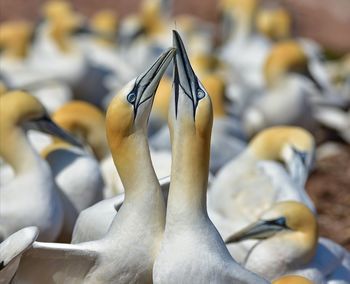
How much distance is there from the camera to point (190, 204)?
21.6ft

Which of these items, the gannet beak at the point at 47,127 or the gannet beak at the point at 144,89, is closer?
the gannet beak at the point at 144,89

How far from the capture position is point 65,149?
9305 mm

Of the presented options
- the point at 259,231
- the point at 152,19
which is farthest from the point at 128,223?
the point at 152,19

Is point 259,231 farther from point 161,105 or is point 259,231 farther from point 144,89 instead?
point 161,105

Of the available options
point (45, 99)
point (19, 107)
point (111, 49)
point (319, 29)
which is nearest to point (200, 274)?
point (19, 107)

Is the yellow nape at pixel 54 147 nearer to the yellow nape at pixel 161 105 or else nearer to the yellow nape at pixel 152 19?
the yellow nape at pixel 161 105

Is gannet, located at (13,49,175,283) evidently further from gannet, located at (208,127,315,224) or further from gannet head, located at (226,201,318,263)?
gannet, located at (208,127,315,224)

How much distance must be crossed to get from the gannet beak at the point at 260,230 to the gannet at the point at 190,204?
4.36 feet

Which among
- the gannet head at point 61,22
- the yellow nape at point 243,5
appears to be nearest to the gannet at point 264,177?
the gannet head at point 61,22

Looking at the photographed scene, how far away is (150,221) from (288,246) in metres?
1.39

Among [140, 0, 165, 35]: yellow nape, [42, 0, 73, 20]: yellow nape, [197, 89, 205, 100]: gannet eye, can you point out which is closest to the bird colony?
[197, 89, 205, 100]: gannet eye

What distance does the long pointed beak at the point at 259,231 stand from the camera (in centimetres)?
796

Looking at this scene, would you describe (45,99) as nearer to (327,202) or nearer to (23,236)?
(327,202)

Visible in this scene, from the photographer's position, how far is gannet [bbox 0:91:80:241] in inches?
322
